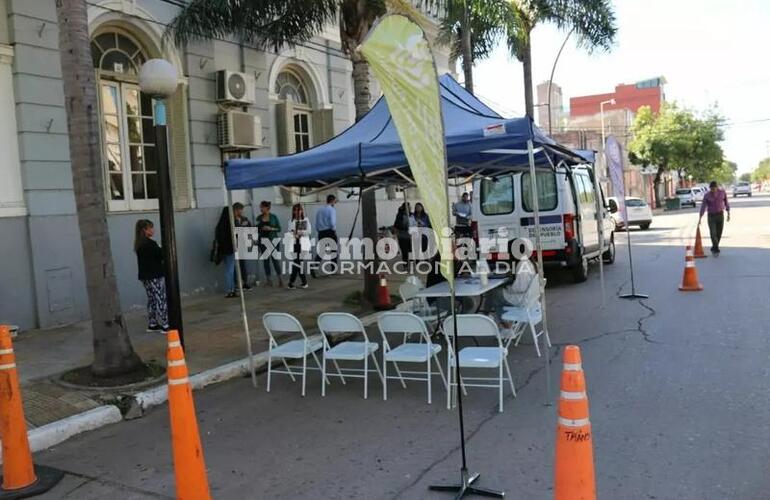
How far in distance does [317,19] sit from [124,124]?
153 inches

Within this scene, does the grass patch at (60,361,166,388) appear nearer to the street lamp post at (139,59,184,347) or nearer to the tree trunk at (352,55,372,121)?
the street lamp post at (139,59,184,347)

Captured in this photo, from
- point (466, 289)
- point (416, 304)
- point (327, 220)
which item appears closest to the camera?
point (466, 289)

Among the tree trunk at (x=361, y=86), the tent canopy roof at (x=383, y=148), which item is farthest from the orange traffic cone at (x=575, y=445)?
the tree trunk at (x=361, y=86)

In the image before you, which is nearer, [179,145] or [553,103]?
[179,145]

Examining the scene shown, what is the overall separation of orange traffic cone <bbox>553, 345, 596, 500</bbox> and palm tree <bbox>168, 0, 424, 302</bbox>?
7.57m

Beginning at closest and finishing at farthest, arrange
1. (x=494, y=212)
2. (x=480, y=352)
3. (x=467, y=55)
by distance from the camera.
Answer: (x=480, y=352), (x=494, y=212), (x=467, y=55)

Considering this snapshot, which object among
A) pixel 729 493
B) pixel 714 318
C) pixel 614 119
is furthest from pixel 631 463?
pixel 614 119

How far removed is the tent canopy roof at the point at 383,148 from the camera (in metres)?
5.84

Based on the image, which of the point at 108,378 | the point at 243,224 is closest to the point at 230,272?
the point at 243,224

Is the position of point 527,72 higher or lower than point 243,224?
higher

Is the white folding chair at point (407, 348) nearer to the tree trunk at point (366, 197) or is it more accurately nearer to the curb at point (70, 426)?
the curb at point (70, 426)

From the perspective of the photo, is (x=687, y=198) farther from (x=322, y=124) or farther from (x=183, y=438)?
(x=183, y=438)

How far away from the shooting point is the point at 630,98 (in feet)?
342

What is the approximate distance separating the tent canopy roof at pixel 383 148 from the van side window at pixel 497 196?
401 centimetres
